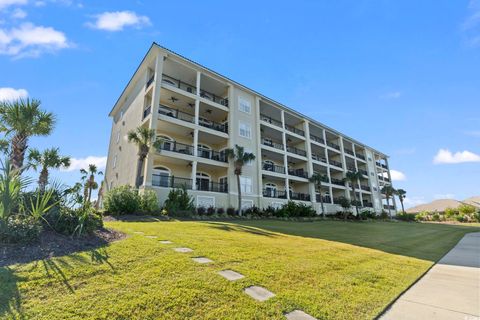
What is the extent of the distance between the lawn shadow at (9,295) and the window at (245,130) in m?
25.1

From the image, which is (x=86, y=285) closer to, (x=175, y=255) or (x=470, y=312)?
(x=175, y=255)

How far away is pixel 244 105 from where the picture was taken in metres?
30.1

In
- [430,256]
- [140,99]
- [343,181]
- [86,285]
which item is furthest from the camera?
[343,181]

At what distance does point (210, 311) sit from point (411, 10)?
48.3 ft

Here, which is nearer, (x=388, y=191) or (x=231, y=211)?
(x=231, y=211)

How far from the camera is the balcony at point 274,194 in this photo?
29797 mm

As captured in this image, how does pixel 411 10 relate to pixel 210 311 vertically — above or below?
above

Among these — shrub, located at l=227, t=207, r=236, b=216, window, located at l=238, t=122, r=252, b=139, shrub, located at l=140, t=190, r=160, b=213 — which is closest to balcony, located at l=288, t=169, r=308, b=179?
window, located at l=238, t=122, r=252, b=139

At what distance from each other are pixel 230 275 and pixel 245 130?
82.1ft

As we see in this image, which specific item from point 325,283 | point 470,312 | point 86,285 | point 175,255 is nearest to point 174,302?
point 86,285

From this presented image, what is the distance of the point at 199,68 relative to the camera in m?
25.8

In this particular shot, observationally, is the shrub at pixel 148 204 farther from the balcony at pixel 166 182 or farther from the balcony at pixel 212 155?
the balcony at pixel 212 155

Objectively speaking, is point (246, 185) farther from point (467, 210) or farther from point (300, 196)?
point (467, 210)

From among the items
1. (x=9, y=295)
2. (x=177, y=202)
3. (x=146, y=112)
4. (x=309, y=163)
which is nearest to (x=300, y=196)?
(x=309, y=163)
